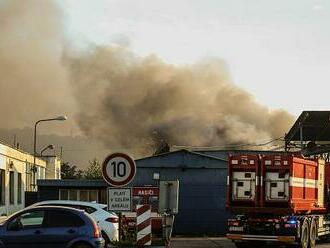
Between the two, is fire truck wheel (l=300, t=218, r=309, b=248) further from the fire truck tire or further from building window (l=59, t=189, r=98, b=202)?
building window (l=59, t=189, r=98, b=202)

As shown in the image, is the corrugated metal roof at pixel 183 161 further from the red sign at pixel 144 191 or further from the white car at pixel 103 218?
the white car at pixel 103 218

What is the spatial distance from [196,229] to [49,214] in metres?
18.6

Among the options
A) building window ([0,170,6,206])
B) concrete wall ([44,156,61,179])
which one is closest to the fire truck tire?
building window ([0,170,6,206])

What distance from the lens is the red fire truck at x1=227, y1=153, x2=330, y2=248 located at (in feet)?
72.7

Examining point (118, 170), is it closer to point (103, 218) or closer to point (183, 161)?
point (103, 218)

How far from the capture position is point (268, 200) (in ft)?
74.3

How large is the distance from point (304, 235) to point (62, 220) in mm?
9808

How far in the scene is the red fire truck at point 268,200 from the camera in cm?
2216

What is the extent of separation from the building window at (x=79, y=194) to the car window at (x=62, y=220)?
786 inches

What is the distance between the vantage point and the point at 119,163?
15.3 meters

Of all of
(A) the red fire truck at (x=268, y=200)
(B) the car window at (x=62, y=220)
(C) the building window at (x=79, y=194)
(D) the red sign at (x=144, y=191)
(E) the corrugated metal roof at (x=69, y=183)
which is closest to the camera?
(B) the car window at (x=62, y=220)

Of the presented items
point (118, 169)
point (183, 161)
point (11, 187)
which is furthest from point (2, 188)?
point (118, 169)

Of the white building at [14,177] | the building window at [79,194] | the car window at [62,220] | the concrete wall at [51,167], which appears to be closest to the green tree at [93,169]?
the concrete wall at [51,167]

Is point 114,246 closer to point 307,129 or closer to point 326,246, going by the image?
point 326,246
